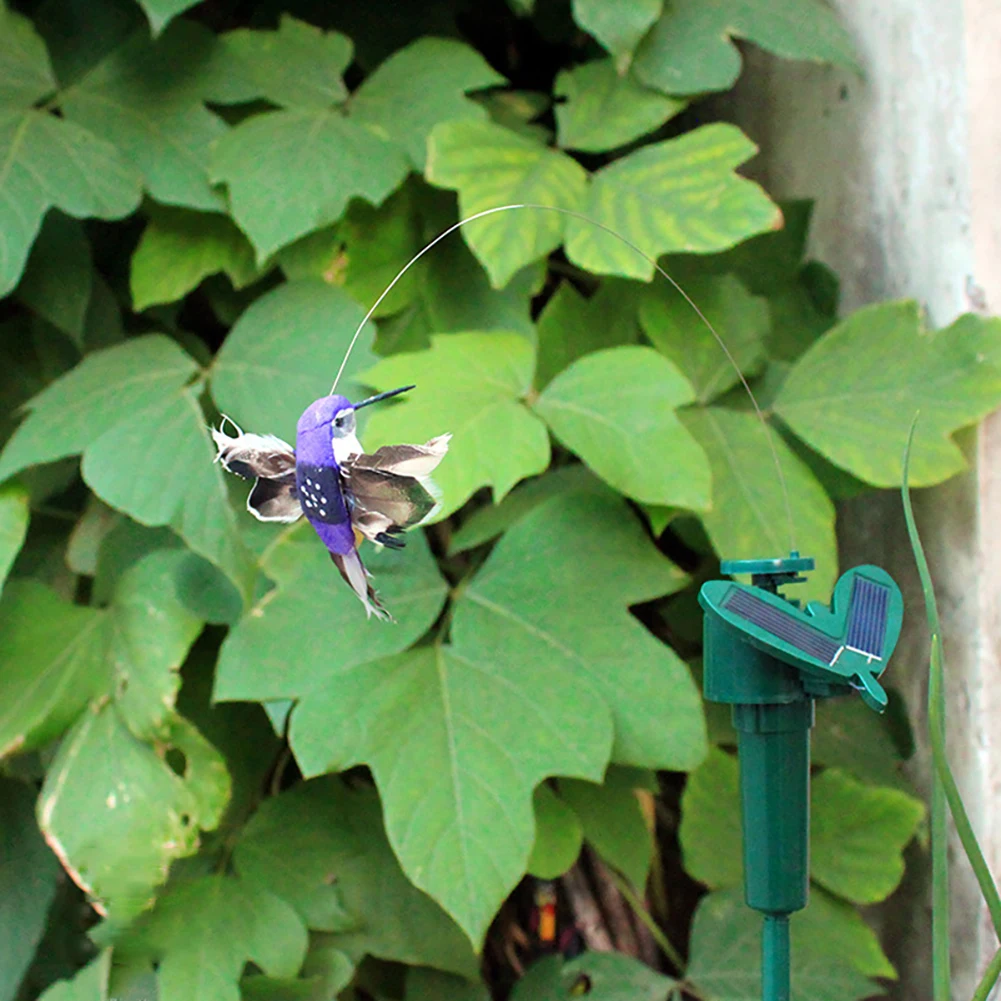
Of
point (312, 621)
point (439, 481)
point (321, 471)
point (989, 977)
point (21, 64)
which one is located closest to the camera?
point (321, 471)

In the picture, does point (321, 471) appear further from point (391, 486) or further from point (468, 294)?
point (468, 294)

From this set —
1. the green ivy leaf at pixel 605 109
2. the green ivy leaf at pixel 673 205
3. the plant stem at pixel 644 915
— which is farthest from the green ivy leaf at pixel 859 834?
the green ivy leaf at pixel 605 109

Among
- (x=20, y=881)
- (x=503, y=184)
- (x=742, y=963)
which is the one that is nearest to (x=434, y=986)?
(x=742, y=963)

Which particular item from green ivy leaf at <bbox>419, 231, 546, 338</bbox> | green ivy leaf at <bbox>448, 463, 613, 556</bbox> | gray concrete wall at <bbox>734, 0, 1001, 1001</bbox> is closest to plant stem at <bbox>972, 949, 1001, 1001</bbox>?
gray concrete wall at <bbox>734, 0, 1001, 1001</bbox>

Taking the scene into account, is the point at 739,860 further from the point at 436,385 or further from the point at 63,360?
the point at 63,360

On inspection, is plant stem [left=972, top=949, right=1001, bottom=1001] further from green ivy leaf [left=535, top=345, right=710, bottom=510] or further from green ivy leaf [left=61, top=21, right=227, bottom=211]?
green ivy leaf [left=61, top=21, right=227, bottom=211]

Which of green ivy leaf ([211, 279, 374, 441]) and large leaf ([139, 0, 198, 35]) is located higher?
large leaf ([139, 0, 198, 35])
